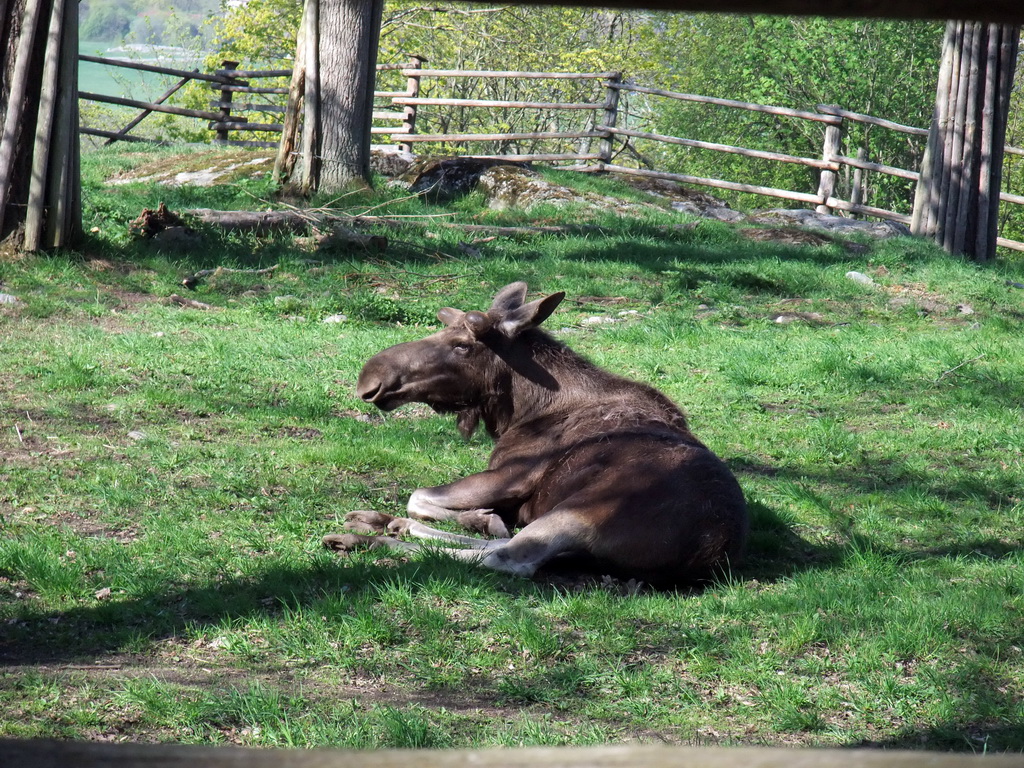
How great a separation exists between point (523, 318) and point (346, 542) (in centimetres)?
193

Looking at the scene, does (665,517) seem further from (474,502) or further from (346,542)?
(346,542)

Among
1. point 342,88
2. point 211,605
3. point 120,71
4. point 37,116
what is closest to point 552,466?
point 211,605

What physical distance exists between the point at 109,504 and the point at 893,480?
5152 millimetres

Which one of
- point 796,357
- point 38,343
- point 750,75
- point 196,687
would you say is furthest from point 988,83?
point 750,75

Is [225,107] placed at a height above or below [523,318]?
above

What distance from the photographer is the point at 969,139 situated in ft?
49.0

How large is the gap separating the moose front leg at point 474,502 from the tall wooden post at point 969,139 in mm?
11693

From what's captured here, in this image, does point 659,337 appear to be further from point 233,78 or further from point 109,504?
point 233,78

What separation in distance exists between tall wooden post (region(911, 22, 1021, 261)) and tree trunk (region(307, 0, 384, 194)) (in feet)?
27.8

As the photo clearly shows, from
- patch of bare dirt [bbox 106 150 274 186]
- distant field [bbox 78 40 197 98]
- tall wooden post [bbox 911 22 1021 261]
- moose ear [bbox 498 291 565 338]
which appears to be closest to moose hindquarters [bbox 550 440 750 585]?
moose ear [bbox 498 291 565 338]

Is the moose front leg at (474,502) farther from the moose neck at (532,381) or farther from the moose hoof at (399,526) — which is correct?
the moose neck at (532,381)

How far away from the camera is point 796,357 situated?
31.8 feet

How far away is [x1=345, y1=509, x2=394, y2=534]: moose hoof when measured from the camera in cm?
589

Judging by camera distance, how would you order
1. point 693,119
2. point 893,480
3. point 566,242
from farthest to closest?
point 693,119 < point 566,242 < point 893,480
